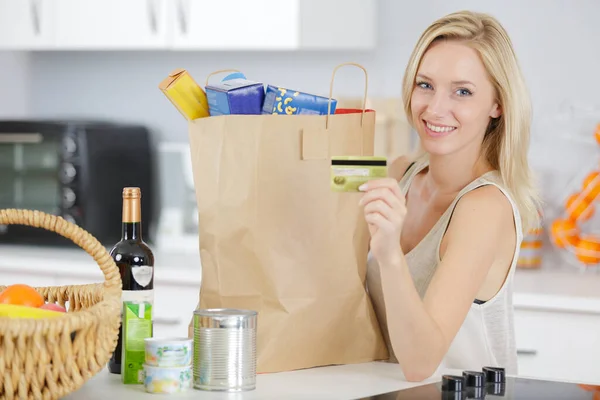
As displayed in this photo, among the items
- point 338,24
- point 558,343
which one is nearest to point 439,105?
point 558,343

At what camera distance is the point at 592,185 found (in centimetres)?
276

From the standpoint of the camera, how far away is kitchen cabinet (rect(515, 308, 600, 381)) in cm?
236

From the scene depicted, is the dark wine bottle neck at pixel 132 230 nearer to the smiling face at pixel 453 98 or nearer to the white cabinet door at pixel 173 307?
the smiling face at pixel 453 98

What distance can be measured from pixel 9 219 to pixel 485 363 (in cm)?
84

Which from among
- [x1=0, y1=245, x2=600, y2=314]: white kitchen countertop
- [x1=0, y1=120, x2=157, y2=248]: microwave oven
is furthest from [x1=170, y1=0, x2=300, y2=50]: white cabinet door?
[x1=0, y1=245, x2=600, y2=314]: white kitchen countertop

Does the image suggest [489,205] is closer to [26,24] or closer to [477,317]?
[477,317]

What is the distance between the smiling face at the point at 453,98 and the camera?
160cm

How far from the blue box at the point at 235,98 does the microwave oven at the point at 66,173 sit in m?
1.68

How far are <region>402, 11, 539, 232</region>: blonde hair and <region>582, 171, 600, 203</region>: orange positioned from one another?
1153mm

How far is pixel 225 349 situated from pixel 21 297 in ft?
0.94

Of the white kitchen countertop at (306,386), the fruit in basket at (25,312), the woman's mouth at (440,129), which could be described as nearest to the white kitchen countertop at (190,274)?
the woman's mouth at (440,129)

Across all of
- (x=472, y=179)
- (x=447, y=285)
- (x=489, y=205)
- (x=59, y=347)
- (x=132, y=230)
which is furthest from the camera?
(x=472, y=179)

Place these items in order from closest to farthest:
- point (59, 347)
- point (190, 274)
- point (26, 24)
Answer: point (59, 347) → point (190, 274) → point (26, 24)

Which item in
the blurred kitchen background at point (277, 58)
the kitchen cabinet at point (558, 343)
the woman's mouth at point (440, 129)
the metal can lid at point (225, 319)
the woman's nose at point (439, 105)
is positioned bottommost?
the kitchen cabinet at point (558, 343)
